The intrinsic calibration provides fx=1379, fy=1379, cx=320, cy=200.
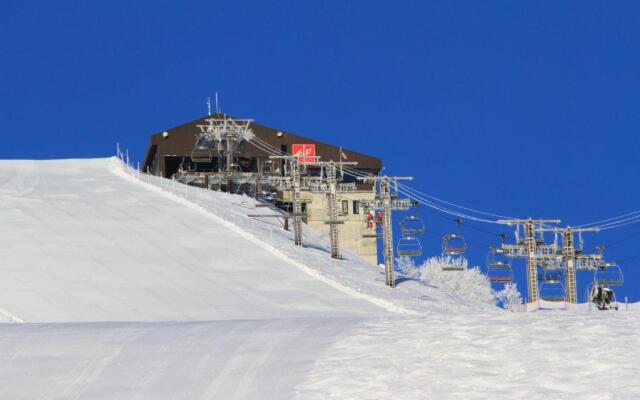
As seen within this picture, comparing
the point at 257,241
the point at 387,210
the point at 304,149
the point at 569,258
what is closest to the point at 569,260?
the point at 569,258

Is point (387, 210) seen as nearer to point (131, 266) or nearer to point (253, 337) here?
point (131, 266)

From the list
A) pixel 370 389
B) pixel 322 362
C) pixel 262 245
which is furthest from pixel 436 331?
pixel 262 245

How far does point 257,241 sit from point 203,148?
2951 centimetres

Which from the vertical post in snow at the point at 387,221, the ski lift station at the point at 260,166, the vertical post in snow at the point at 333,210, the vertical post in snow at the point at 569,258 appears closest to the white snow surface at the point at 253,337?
the vertical post in snow at the point at 569,258

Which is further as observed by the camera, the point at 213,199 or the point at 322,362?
the point at 213,199

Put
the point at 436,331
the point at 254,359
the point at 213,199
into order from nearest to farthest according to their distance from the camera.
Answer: the point at 254,359 → the point at 436,331 → the point at 213,199

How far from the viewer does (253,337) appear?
25.8 meters

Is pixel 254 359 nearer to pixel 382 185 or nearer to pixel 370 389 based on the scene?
pixel 370 389

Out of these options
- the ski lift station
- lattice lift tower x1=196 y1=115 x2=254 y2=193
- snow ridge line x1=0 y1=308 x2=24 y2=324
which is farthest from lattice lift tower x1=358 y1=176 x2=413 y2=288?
lattice lift tower x1=196 y1=115 x2=254 y2=193

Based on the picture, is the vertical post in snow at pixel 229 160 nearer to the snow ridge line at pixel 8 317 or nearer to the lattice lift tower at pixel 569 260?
the lattice lift tower at pixel 569 260

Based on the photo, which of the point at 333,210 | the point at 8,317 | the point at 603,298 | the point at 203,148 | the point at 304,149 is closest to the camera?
the point at 603,298

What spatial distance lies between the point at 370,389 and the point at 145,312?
2313 cm

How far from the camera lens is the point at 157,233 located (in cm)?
5781

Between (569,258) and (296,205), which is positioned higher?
(296,205)
